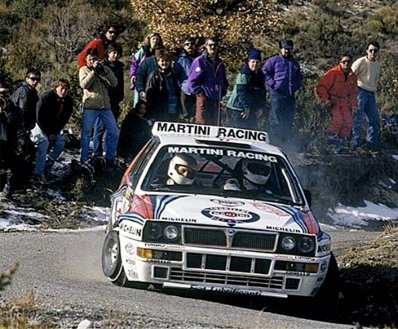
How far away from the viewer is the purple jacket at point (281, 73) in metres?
18.8

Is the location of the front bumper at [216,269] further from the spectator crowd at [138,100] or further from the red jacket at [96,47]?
the red jacket at [96,47]

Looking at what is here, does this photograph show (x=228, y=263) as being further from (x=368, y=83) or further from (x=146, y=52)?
(x=368, y=83)

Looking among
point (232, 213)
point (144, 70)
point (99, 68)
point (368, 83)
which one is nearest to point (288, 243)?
point (232, 213)

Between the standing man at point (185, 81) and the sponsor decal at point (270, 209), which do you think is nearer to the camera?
the sponsor decal at point (270, 209)

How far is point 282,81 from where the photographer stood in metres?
18.9

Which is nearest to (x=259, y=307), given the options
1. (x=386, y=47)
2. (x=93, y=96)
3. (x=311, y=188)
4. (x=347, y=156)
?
(x=93, y=96)

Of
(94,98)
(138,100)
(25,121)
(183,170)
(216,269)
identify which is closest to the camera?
(216,269)

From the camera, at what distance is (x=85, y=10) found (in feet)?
131

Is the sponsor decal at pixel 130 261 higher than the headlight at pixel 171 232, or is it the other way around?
the headlight at pixel 171 232

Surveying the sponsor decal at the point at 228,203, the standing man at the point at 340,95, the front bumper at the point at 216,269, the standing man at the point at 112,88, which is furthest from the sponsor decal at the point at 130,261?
the standing man at the point at 340,95

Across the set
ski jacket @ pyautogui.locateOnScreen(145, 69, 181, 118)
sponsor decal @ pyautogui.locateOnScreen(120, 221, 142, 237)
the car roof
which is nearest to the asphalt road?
sponsor decal @ pyautogui.locateOnScreen(120, 221, 142, 237)

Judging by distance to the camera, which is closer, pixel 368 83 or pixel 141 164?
pixel 141 164

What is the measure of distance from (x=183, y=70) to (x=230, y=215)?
7.91m

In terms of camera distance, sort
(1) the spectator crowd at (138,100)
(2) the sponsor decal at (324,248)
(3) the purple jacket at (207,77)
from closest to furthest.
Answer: (2) the sponsor decal at (324,248), (1) the spectator crowd at (138,100), (3) the purple jacket at (207,77)
